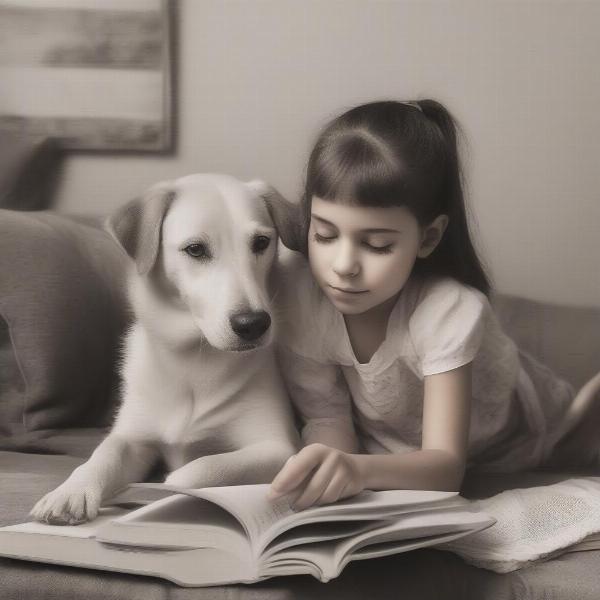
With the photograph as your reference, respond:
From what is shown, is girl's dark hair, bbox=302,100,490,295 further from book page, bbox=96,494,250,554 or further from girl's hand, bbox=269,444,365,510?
book page, bbox=96,494,250,554

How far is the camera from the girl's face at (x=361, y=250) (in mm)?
1145

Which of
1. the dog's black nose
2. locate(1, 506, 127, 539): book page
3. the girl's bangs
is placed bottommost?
locate(1, 506, 127, 539): book page

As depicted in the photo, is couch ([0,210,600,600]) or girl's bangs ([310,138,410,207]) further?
couch ([0,210,600,600])

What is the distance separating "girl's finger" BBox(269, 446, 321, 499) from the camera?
0.86 m

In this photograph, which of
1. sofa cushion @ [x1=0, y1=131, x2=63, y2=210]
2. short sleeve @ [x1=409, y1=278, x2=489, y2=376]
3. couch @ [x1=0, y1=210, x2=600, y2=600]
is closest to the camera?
short sleeve @ [x1=409, y1=278, x2=489, y2=376]

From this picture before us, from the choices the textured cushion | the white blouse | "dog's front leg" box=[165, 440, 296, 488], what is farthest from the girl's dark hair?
the textured cushion

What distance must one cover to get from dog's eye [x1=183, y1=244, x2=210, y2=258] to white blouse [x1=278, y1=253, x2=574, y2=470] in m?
0.18

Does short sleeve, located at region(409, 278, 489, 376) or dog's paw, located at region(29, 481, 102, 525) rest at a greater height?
short sleeve, located at region(409, 278, 489, 376)

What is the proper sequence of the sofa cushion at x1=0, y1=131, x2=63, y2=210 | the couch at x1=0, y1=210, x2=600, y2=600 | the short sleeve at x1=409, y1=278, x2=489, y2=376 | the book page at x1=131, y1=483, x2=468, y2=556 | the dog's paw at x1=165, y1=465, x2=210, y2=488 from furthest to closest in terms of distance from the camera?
the sofa cushion at x1=0, y1=131, x2=63, y2=210
the couch at x1=0, y1=210, x2=600, y2=600
the short sleeve at x1=409, y1=278, x2=489, y2=376
the dog's paw at x1=165, y1=465, x2=210, y2=488
the book page at x1=131, y1=483, x2=468, y2=556

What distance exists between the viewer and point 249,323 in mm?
1110

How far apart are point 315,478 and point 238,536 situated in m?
0.10

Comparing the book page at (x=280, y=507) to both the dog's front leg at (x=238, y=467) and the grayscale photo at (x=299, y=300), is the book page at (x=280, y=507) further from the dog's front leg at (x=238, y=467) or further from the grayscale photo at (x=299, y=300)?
the dog's front leg at (x=238, y=467)

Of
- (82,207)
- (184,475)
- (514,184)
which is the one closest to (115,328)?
(82,207)

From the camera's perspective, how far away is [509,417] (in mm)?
1509
